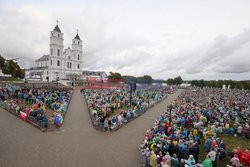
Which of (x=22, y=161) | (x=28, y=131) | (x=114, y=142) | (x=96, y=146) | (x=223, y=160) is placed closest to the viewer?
(x=22, y=161)

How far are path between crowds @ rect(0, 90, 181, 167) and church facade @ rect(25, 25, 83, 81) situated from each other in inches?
Answer: 2320

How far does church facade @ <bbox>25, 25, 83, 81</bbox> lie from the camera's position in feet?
233

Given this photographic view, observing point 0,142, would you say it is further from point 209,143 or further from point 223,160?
point 223,160

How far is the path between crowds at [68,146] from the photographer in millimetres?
8195

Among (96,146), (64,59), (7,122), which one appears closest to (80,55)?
(64,59)

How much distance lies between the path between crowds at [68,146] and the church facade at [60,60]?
58.9 metres

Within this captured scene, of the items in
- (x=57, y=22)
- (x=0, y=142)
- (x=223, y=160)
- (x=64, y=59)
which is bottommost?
(x=223, y=160)

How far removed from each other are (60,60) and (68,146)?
70998 mm

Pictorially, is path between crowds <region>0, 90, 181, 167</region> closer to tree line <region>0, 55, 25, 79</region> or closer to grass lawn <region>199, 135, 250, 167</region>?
grass lawn <region>199, 135, 250, 167</region>

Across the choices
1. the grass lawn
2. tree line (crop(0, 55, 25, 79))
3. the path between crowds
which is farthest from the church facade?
the grass lawn

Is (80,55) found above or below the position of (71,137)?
above

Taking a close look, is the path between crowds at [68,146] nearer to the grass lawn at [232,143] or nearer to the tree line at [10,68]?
the grass lawn at [232,143]

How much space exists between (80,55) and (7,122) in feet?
237

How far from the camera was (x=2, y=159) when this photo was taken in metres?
8.04
